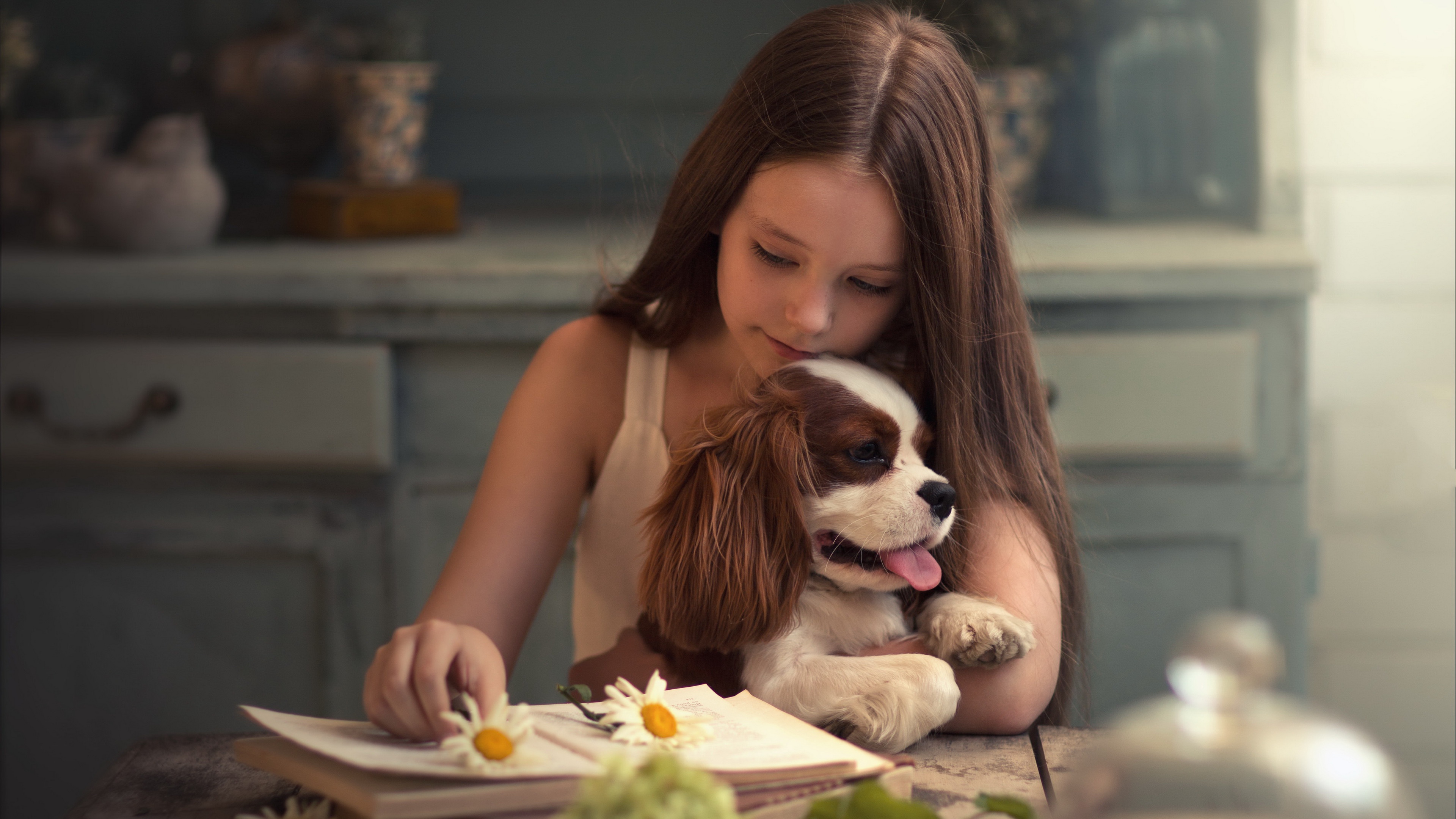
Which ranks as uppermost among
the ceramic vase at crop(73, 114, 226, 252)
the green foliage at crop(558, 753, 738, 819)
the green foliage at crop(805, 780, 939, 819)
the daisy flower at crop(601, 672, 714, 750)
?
the ceramic vase at crop(73, 114, 226, 252)

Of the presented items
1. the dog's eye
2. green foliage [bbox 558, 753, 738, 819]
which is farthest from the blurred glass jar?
the dog's eye

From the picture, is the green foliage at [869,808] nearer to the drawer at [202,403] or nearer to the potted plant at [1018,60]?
the drawer at [202,403]

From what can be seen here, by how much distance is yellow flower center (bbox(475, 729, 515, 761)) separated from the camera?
64 cm

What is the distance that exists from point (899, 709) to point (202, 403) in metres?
1.22

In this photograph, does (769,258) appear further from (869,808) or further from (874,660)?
(869,808)

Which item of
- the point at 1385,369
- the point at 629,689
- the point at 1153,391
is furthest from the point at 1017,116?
the point at 629,689

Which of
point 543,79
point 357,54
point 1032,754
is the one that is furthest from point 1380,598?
point 357,54

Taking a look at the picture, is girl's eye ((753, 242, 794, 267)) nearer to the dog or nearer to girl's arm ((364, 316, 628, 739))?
the dog

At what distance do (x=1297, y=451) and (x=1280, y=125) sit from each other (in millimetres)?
466

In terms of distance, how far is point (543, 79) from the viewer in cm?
229

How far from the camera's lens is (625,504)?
118 centimetres

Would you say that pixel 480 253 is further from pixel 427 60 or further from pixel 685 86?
pixel 685 86

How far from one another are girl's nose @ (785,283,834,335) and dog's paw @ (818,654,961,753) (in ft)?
0.85

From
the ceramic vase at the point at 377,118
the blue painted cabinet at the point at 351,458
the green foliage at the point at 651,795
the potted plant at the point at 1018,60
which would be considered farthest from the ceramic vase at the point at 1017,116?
the green foliage at the point at 651,795
